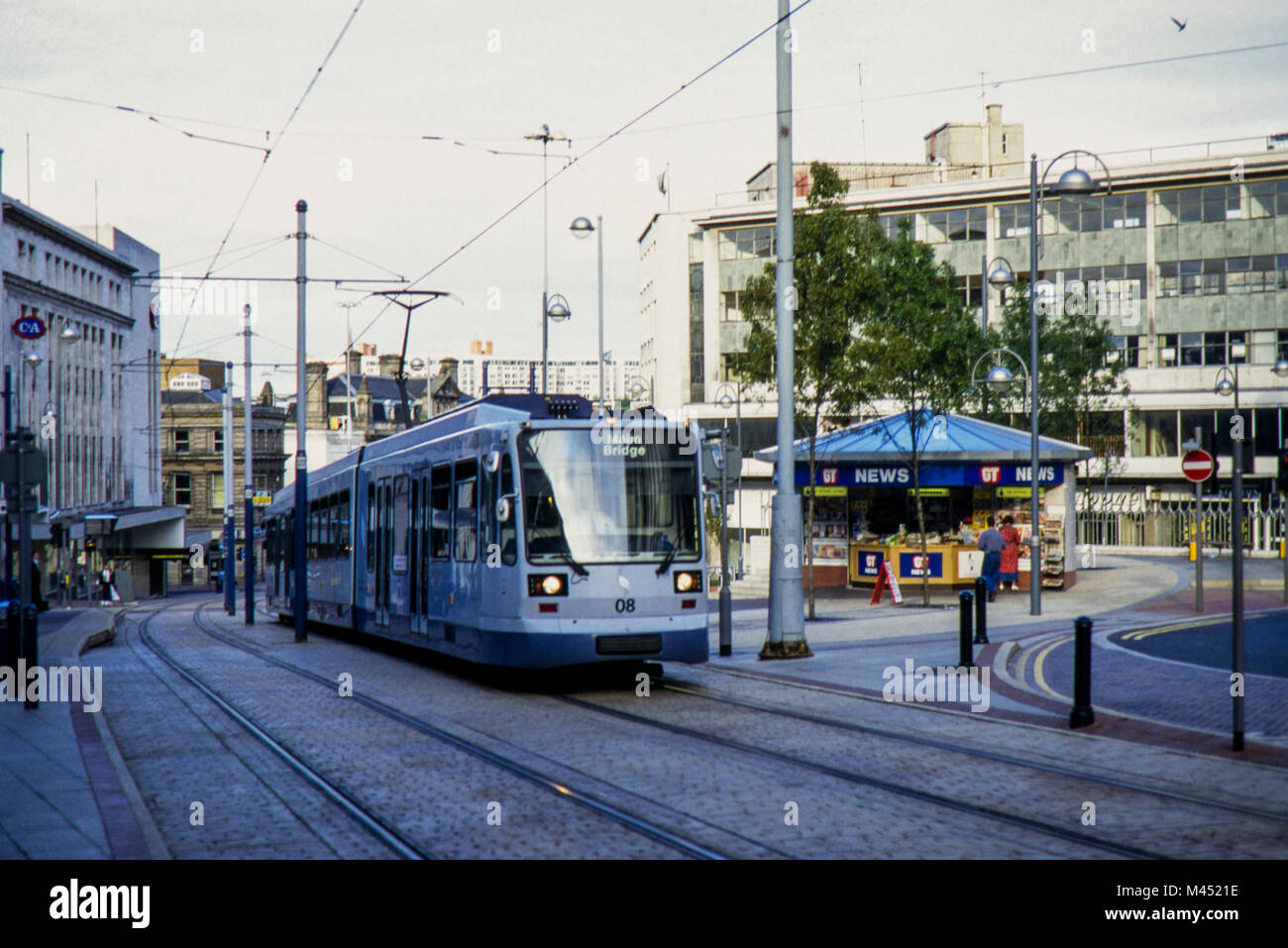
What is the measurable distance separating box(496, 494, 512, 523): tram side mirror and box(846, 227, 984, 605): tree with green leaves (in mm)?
11498

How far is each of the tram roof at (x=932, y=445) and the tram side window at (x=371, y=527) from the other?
35.2 ft

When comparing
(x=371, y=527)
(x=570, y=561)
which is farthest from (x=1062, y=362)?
(x=570, y=561)

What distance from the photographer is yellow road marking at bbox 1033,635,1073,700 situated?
1451 cm

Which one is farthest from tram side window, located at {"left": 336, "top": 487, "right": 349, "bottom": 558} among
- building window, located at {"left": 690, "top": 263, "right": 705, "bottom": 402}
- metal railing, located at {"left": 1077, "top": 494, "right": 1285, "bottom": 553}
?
building window, located at {"left": 690, "top": 263, "right": 705, "bottom": 402}

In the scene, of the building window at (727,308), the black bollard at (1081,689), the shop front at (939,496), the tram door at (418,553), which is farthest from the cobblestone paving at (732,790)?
the building window at (727,308)

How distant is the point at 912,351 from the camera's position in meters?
25.2

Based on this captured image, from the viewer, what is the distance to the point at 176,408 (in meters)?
91.9

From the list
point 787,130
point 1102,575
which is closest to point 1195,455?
point 787,130

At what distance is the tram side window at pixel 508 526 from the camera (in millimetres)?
14367

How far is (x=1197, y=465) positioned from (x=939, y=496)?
1509 centimetres

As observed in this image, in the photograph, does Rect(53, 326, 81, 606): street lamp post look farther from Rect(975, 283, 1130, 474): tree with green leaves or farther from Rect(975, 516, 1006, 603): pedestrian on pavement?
Rect(975, 516, 1006, 603): pedestrian on pavement

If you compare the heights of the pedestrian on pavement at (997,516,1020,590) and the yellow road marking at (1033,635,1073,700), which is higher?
the pedestrian on pavement at (997,516,1020,590)

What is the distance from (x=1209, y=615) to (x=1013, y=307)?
21.8 metres

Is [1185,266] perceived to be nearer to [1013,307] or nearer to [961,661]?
[1013,307]
